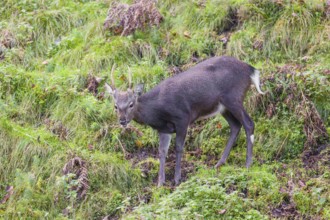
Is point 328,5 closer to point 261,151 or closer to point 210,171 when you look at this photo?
point 261,151

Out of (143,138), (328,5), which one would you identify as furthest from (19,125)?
(328,5)

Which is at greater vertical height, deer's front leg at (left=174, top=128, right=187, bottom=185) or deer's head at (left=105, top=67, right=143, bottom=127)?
deer's head at (left=105, top=67, right=143, bottom=127)

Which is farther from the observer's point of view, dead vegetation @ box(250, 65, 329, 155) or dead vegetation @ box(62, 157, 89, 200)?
dead vegetation @ box(250, 65, 329, 155)

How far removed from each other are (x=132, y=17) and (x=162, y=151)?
296cm

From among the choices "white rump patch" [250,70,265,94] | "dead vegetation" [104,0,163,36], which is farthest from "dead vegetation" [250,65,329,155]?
"dead vegetation" [104,0,163,36]

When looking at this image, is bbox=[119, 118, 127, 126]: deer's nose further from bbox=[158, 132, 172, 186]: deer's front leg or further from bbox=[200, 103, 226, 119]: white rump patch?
bbox=[200, 103, 226, 119]: white rump patch

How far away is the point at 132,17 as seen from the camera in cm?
1183

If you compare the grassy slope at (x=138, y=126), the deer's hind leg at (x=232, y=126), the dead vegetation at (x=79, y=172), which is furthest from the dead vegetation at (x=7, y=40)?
the deer's hind leg at (x=232, y=126)

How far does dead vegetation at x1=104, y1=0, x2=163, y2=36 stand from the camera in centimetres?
1181

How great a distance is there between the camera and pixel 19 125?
→ 10.6 metres

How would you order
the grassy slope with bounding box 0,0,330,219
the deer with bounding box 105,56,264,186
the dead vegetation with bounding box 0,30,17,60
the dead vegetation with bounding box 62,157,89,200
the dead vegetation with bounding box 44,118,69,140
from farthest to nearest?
the dead vegetation with bounding box 0,30,17,60 → the dead vegetation with bounding box 44,118,69,140 → the deer with bounding box 105,56,264,186 → the dead vegetation with bounding box 62,157,89,200 → the grassy slope with bounding box 0,0,330,219

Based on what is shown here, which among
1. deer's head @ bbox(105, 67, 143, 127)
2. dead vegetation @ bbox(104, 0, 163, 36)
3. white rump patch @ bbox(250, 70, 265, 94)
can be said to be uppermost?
dead vegetation @ bbox(104, 0, 163, 36)

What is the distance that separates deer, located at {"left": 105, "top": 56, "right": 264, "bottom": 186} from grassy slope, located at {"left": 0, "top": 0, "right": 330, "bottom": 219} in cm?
36

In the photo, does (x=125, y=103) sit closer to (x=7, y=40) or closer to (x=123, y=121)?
(x=123, y=121)
